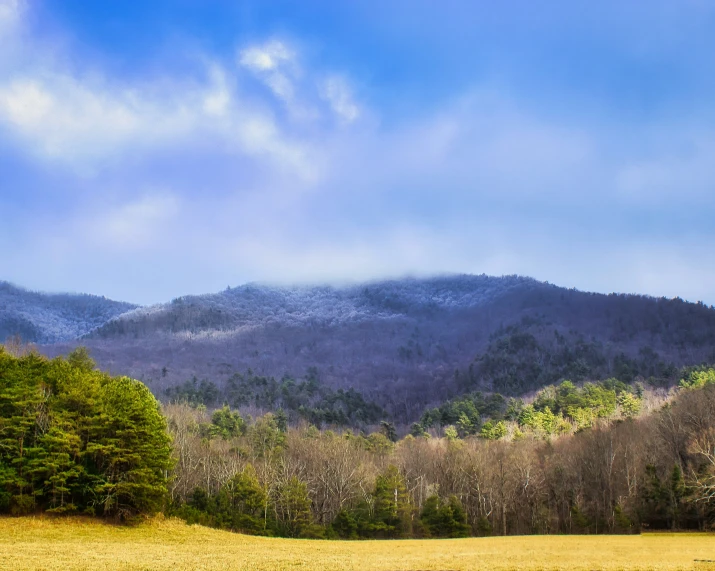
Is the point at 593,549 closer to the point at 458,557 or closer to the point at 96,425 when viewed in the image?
the point at 458,557

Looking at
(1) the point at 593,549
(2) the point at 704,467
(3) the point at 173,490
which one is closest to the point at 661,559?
(1) the point at 593,549

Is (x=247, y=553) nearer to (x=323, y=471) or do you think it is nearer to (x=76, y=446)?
(x=76, y=446)

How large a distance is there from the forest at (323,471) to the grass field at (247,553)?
157 inches

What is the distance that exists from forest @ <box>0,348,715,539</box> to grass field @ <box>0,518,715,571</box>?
3.98 m

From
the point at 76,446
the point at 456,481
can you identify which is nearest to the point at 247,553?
→ the point at 76,446

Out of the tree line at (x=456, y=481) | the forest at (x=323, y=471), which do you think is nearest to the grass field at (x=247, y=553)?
the forest at (x=323, y=471)

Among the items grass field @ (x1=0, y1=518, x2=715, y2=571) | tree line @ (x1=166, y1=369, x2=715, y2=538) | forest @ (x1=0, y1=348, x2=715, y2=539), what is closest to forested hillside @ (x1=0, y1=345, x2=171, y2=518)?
forest @ (x1=0, y1=348, x2=715, y2=539)

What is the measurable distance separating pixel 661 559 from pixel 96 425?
40.6 meters

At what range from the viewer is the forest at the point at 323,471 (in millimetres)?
45562

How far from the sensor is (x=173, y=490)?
65875 millimetres

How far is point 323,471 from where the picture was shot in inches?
2955

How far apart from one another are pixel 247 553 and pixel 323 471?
4113 cm

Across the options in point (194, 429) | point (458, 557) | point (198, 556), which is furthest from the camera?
point (194, 429)

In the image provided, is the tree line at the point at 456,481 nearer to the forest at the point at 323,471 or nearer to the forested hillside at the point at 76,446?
the forest at the point at 323,471
